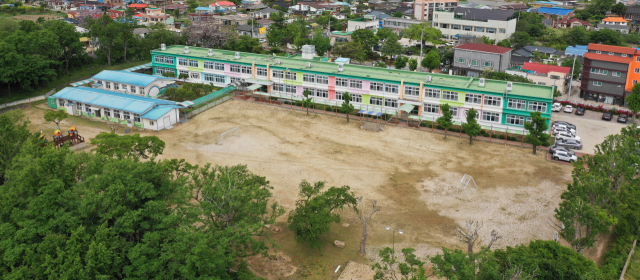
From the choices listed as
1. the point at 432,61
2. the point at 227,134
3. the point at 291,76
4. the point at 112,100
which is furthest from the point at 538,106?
the point at 112,100

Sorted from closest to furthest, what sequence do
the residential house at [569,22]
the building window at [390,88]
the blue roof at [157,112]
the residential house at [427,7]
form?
the blue roof at [157,112]
the building window at [390,88]
the residential house at [569,22]
the residential house at [427,7]

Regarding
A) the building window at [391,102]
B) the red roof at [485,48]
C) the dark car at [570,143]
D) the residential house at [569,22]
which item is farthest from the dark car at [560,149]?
the residential house at [569,22]

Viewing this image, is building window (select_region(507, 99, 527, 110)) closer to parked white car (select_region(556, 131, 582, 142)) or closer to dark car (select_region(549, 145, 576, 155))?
parked white car (select_region(556, 131, 582, 142))

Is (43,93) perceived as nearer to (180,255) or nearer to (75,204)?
(75,204)

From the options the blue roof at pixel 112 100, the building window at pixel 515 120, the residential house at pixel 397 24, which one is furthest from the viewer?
Answer: the residential house at pixel 397 24

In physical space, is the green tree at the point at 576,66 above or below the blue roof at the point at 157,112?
above

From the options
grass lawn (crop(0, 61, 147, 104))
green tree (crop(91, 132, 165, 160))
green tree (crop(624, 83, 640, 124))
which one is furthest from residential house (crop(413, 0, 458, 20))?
green tree (crop(91, 132, 165, 160))

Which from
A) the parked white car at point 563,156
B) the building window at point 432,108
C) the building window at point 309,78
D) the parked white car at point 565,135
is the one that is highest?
the building window at point 309,78

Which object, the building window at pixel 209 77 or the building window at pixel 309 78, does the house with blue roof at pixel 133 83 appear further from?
the building window at pixel 309 78
